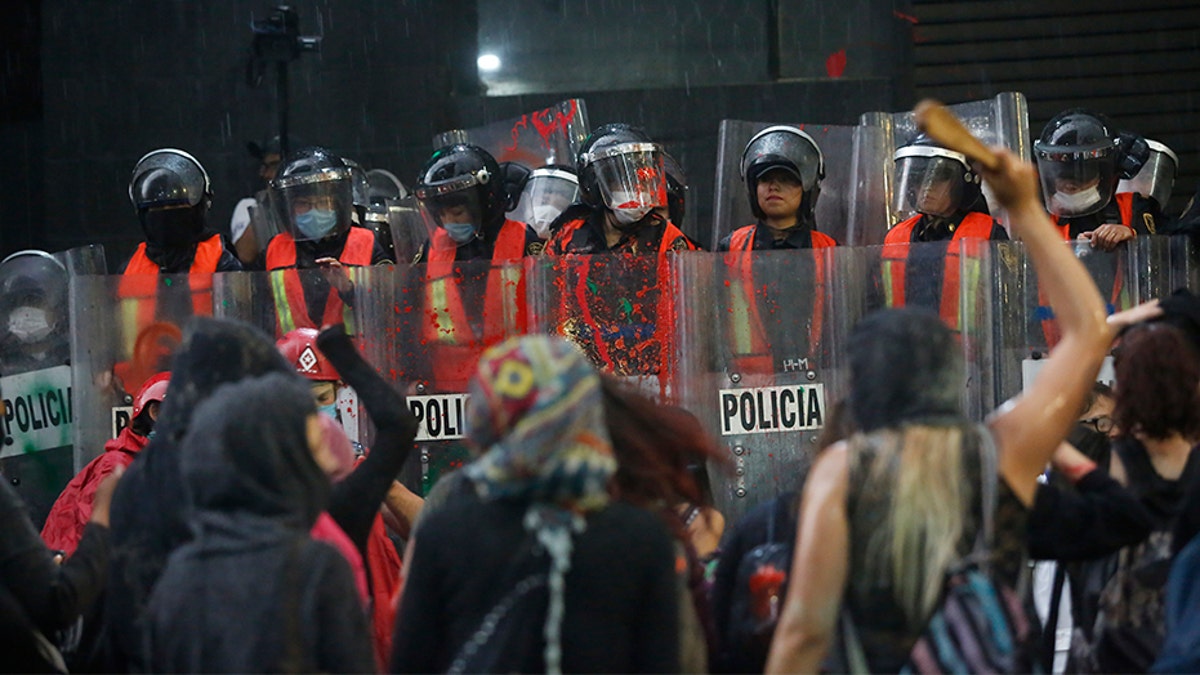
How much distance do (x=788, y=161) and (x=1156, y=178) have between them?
2329 millimetres

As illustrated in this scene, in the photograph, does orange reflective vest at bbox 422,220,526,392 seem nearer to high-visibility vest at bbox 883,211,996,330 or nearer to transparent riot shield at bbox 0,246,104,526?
high-visibility vest at bbox 883,211,996,330

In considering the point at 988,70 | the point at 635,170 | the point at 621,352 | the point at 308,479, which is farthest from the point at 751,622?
the point at 988,70

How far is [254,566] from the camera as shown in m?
3.01

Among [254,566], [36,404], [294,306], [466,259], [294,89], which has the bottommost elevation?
[254,566]

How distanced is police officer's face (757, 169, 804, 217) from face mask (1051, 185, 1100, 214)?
1.11 m

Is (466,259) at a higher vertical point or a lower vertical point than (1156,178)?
lower

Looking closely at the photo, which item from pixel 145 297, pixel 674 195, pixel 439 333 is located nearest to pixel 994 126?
pixel 674 195

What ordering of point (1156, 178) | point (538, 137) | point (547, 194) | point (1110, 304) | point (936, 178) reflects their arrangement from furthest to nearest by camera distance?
point (538, 137) → point (547, 194) → point (1156, 178) → point (936, 178) → point (1110, 304)

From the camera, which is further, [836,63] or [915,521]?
[836,63]

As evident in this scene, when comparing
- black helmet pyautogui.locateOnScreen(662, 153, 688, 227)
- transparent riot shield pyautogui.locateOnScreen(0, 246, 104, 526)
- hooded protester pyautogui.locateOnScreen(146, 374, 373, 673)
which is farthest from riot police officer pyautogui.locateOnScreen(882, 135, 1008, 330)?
hooded protester pyautogui.locateOnScreen(146, 374, 373, 673)

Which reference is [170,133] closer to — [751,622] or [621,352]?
[621,352]

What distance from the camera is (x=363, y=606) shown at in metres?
3.16

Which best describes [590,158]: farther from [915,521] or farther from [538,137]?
[915,521]

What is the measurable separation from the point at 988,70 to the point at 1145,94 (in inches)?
41.0
